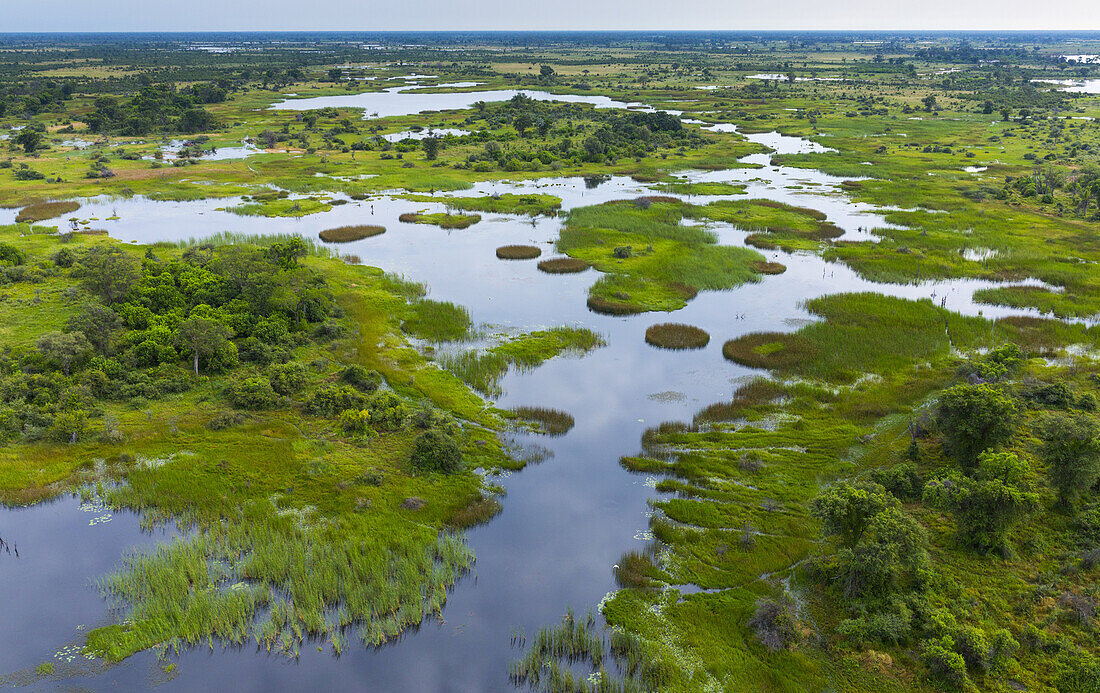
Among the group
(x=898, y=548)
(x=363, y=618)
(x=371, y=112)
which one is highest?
(x=371, y=112)

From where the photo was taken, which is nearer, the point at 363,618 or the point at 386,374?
the point at 363,618

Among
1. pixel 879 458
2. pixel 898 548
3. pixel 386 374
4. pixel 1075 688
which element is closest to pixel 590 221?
pixel 386 374

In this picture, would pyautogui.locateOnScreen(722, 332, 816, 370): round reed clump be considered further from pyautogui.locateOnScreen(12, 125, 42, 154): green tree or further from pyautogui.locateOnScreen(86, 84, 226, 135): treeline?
pyautogui.locateOnScreen(86, 84, 226, 135): treeline

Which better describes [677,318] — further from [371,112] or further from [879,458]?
[371,112]

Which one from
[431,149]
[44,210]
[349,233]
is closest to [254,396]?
[349,233]

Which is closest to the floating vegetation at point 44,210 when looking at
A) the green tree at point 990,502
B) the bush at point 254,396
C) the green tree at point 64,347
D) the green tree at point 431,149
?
the green tree at point 64,347

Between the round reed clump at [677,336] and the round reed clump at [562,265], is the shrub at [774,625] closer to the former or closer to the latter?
the round reed clump at [677,336]

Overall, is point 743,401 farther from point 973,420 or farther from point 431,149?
point 431,149
